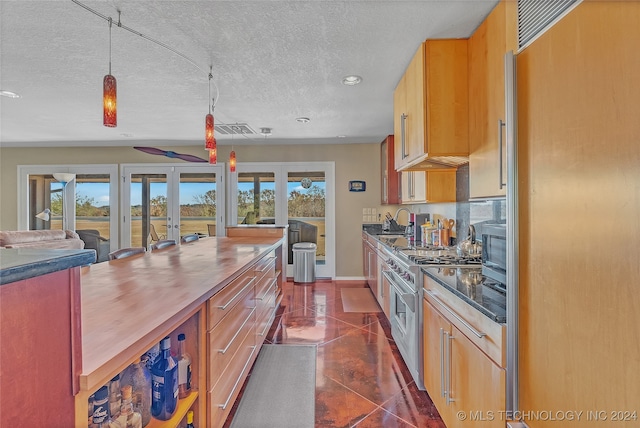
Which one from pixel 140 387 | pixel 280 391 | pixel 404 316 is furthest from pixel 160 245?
pixel 404 316

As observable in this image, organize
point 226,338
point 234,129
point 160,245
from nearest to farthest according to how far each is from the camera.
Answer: point 226,338, point 160,245, point 234,129

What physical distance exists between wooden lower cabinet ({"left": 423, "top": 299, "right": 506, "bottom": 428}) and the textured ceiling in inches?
70.5

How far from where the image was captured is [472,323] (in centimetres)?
138

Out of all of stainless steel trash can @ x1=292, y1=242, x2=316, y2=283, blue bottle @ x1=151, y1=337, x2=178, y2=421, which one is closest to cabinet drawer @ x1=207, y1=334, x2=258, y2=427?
blue bottle @ x1=151, y1=337, x2=178, y2=421

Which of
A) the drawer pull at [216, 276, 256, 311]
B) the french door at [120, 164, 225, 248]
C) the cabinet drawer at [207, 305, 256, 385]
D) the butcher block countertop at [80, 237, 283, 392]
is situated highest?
the french door at [120, 164, 225, 248]

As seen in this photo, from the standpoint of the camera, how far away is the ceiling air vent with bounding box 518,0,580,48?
0.94 meters

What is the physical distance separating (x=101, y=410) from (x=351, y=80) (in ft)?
9.14

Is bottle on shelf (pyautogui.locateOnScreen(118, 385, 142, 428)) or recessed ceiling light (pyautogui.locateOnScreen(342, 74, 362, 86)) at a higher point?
recessed ceiling light (pyautogui.locateOnScreen(342, 74, 362, 86))

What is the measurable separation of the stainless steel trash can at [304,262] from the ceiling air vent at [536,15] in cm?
461

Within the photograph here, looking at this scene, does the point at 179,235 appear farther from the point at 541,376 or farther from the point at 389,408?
the point at 541,376

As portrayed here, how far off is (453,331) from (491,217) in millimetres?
1136

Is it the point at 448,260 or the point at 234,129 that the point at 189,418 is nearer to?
the point at 448,260

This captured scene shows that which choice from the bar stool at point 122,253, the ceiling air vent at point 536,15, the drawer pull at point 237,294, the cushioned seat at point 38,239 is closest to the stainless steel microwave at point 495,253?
the ceiling air vent at point 536,15

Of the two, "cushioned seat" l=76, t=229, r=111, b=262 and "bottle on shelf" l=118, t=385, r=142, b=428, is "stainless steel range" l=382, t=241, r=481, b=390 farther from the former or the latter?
"cushioned seat" l=76, t=229, r=111, b=262
